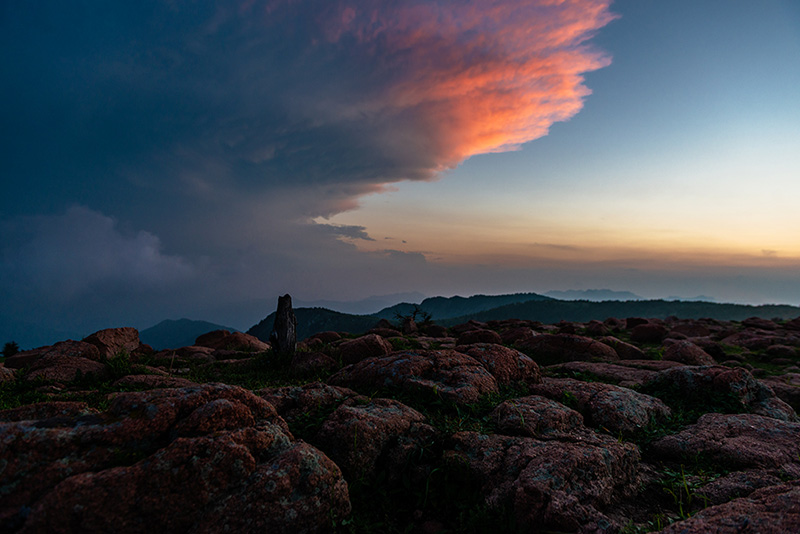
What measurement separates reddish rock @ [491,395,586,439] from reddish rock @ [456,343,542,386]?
1.76 metres

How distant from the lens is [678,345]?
516 inches

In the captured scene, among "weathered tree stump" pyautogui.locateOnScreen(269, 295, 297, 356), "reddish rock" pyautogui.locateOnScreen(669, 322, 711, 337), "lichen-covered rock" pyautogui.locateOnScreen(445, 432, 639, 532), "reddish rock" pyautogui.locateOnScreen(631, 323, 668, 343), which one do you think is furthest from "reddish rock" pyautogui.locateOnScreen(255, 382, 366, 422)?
"reddish rock" pyautogui.locateOnScreen(669, 322, 711, 337)

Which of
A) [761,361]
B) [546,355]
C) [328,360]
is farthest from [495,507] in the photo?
[761,361]

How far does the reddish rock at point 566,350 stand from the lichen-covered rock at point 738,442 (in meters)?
6.87

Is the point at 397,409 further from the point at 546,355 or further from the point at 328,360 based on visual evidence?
the point at 546,355

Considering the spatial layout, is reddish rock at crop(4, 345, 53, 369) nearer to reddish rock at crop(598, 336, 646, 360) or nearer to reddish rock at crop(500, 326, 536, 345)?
reddish rock at crop(500, 326, 536, 345)

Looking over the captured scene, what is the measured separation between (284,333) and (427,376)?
856 centimetres

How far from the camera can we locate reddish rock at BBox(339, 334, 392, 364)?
12.1 meters

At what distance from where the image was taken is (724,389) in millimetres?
7344

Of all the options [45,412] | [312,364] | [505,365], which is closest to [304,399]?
[45,412]

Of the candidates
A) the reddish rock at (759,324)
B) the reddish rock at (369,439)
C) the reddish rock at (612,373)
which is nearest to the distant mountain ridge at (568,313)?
the reddish rock at (759,324)

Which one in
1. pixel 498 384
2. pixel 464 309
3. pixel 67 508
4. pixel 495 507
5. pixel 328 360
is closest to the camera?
pixel 67 508

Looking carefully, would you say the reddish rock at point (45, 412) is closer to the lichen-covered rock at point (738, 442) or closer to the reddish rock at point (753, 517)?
the reddish rock at point (753, 517)

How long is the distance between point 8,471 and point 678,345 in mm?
17027
